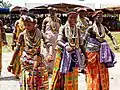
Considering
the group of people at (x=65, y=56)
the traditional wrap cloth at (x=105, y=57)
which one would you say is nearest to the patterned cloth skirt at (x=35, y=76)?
the group of people at (x=65, y=56)

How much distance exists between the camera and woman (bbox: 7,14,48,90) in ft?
21.1

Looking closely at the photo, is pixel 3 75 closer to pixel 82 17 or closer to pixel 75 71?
pixel 82 17

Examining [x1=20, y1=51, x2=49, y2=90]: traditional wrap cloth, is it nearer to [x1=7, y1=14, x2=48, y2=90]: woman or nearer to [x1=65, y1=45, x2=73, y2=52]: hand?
[x1=7, y1=14, x2=48, y2=90]: woman

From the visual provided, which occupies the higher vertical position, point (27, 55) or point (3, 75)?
point (27, 55)

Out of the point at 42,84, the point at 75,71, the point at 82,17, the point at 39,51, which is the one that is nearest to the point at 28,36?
the point at 39,51

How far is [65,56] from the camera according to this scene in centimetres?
A: 728

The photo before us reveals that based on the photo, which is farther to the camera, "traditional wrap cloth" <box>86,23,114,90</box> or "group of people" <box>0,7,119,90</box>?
→ "traditional wrap cloth" <box>86,23,114,90</box>

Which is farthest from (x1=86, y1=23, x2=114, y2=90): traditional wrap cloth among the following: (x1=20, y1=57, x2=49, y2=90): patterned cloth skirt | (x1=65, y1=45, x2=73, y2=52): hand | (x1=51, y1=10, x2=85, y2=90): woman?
(x1=20, y1=57, x2=49, y2=90): patterned cloth skirt

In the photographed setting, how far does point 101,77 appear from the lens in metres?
7.91

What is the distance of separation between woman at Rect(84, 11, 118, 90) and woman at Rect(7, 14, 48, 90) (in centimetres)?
159

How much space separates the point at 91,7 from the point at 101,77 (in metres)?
27.3

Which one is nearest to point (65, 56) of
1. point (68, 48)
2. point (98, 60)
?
point (68, 48)

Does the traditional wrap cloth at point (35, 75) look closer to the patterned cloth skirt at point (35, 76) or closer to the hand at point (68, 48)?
the patterned cloth skirt at point (35, 76)

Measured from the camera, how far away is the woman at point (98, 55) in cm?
791
